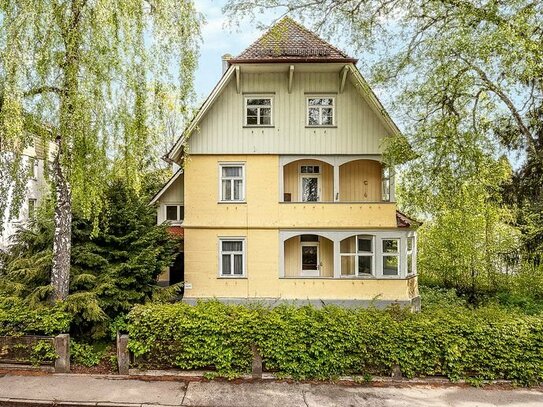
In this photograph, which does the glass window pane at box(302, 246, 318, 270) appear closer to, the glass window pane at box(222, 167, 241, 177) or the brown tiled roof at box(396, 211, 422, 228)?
the brown tiled roof at box(396, 211, 422, 228)

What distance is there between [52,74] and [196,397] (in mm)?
7394

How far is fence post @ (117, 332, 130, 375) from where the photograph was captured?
7346mm

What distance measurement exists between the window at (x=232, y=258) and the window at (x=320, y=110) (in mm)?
5576

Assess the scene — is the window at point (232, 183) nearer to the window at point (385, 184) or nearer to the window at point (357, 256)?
the window at point (357, 256)

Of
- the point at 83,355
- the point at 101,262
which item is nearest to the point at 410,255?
the point at 101,262

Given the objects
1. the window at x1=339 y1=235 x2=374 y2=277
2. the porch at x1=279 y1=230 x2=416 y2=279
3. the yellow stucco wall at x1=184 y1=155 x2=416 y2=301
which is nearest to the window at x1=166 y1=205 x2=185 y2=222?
the yellow stucco wall at x1=184 y1=155 x2=416 y2=301

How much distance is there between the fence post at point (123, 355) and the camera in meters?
7.35

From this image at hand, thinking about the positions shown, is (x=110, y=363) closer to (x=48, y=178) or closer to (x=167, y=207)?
(x=48, y=178)

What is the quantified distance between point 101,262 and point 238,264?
5260 mm

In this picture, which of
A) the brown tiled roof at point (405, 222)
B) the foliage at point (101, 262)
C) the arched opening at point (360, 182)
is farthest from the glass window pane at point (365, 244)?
the foliage at point (101, 262)

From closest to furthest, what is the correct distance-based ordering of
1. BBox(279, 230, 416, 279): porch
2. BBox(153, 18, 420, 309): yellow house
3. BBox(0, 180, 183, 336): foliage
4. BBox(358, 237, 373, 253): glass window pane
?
BBox(0, 180, 183, 336): foliage, BBox(153, 18, 420, 309): yellow house, BBox(279, 230, 416, 279): porch, BBox(358, 237, 373, 253): glass window pane

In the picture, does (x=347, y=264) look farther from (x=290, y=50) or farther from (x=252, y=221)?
(x=290, y=50)

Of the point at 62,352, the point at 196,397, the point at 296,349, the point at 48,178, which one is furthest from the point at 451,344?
the point at 48,178

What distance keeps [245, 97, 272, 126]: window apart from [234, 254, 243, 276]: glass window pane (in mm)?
5245
